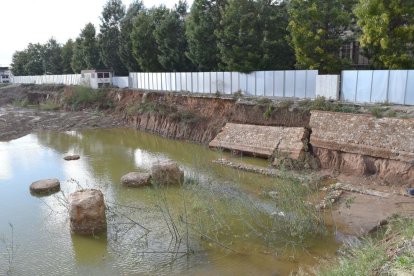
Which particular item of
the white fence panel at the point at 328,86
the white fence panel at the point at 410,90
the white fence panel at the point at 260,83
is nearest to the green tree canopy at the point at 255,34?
the white fence panel at the point at 260,83

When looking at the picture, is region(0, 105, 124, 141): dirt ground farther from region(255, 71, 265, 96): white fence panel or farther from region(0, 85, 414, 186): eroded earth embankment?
region(255, 71, 265, 96): white fence panel

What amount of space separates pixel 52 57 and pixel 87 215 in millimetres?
66502

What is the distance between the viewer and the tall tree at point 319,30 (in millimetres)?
23734

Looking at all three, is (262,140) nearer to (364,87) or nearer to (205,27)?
(364,87)

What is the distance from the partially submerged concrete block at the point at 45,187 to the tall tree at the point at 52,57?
57371 millimetres

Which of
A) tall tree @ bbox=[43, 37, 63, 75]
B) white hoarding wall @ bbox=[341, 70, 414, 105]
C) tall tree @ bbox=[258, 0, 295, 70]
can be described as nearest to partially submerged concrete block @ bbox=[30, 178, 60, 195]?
white hoarding wall @ bbox=[341, 70, 414, 105]

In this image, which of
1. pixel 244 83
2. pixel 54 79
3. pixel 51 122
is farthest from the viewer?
pixel 54 79

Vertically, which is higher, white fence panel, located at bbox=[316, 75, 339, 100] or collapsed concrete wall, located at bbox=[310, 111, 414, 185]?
white fence panel, located at bbox=[316, 75, 339, 100]

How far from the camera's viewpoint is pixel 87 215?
44.3 feet

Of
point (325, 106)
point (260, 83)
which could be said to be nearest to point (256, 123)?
point (260, 83)

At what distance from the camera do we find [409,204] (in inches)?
581

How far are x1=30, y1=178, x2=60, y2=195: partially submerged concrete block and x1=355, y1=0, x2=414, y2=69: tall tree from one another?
1790 cm

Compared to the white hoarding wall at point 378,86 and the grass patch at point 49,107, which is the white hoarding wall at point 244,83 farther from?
the grass patch at point 49,107

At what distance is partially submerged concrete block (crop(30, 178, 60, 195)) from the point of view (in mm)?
18688
